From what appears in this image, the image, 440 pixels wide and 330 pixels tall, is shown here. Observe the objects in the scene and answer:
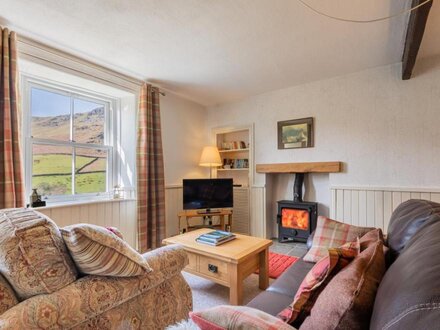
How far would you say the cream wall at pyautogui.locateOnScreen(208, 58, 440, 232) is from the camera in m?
2.75

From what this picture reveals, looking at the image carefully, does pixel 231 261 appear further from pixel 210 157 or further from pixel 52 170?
pixel 210 157

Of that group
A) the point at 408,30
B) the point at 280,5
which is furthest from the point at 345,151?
the point at 280,5

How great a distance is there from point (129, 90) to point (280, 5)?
7.11 ft

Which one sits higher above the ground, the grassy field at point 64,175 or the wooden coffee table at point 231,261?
the grassy field at point 64,175

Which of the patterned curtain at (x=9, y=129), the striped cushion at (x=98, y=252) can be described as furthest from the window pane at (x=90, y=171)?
the striped cushion at (x=98, y=252)

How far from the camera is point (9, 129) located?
2.03 metres

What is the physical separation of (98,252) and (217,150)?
3.25 metres

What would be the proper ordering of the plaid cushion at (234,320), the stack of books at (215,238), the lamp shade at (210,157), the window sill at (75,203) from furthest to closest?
the lamp shade at (210,157), the window sill at (75,203), the stack of books at (215,238), the plaid cushion at (234,320)

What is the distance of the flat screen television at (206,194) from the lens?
11.7 ft

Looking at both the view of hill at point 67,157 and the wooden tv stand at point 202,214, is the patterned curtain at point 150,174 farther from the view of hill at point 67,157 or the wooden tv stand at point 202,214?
the view of hill at point 67,157

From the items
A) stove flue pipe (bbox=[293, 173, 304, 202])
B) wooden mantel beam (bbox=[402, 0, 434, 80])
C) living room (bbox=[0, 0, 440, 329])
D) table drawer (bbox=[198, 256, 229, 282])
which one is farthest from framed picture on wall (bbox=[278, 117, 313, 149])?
table drawer (bbox=[198, 256, 229, 282])

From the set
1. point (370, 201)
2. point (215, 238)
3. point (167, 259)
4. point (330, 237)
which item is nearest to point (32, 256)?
point (167, 259)

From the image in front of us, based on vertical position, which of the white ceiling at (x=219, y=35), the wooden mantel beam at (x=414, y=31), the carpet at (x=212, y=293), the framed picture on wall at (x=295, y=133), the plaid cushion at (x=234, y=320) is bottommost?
the carpet at (x=212, y=293)

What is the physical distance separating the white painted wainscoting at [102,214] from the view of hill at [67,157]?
336 millimetres
